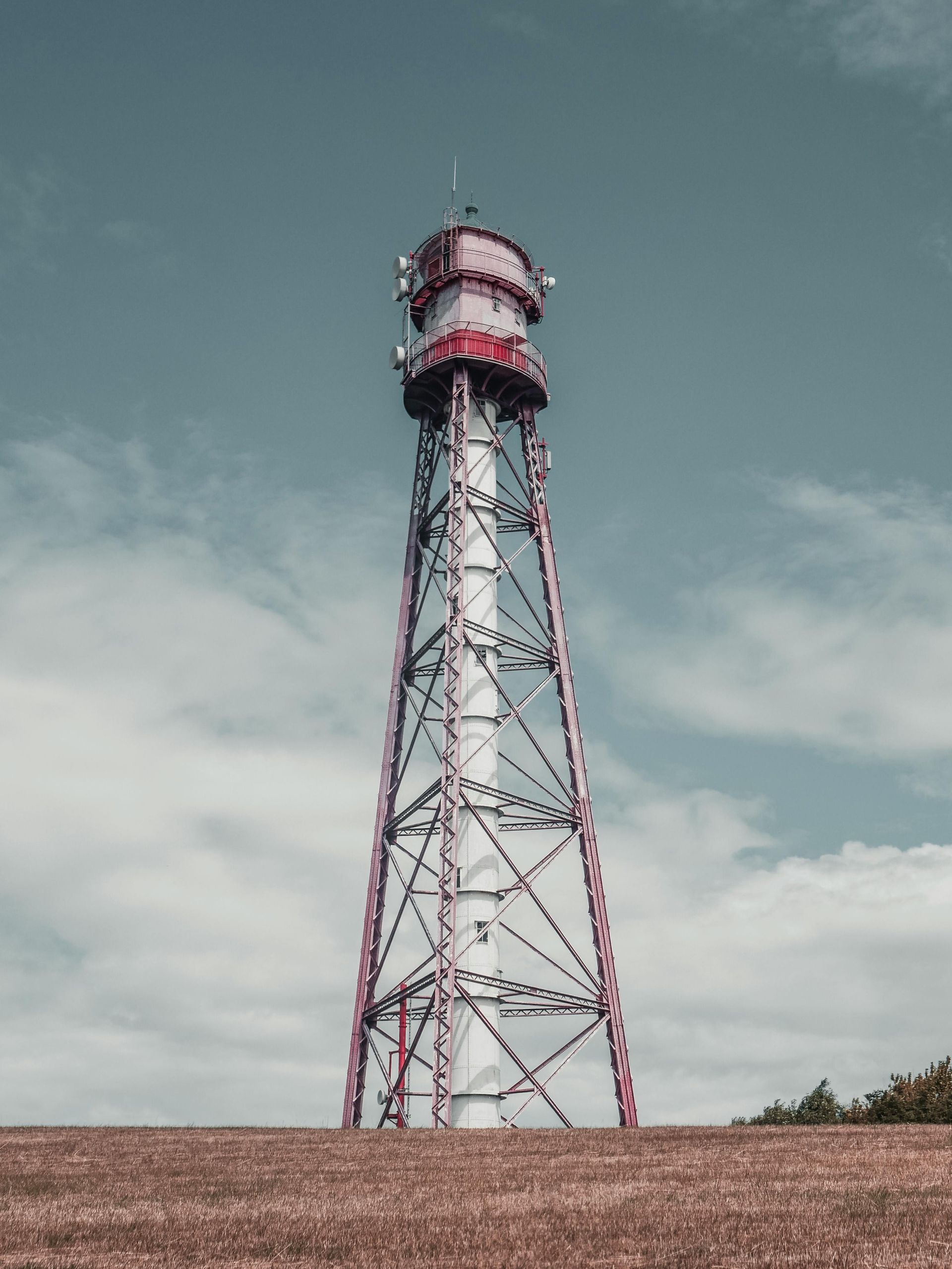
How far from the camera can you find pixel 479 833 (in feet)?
151

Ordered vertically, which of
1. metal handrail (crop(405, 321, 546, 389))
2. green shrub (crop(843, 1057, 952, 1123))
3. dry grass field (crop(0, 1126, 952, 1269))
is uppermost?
metal handrail (crop(405, 321, 546, 389))

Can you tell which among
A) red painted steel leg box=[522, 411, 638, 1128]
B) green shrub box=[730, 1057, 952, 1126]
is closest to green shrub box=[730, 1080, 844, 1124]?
green shrub box=[730, 1057, 952, 1126]

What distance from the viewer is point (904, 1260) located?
14.1 metres

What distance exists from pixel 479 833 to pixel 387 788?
14.5 feet

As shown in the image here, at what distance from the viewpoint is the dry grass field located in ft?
49.1

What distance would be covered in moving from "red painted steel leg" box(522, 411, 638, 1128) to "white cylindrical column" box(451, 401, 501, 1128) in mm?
1930

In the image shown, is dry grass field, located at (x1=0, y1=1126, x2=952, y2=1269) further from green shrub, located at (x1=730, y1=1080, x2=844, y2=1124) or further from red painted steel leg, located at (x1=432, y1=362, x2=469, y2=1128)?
green shrub, located at (x1=730, y1=1080, x2=844, y2=1124)

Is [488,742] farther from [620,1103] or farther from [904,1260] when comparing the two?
[904,1260]

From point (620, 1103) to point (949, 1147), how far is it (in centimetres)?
1852

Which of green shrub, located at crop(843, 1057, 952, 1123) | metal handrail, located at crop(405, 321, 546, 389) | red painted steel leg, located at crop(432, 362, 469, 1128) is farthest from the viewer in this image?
green shrub, located at crop(843, 1057, 952, 1123)

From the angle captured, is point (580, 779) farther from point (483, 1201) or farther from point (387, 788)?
point (483, 1201)

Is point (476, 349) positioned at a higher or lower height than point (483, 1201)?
higher

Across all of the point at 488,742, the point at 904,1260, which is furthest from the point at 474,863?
the point at 904,1260

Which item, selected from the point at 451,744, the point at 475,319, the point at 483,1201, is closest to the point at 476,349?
the point at 475,319
